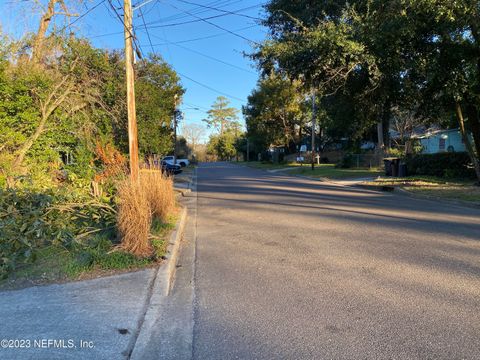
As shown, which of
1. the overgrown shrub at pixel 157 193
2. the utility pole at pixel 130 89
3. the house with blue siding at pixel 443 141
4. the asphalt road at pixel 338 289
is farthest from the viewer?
the house with blue siding at pixel 443 141

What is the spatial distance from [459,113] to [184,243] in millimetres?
14589

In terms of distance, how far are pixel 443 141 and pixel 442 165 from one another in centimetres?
1428

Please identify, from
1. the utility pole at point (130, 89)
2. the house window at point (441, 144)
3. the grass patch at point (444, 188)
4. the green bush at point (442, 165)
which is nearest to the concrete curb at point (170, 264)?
the utility pole at point (130, 89)

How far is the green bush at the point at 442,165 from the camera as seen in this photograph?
69.5ft

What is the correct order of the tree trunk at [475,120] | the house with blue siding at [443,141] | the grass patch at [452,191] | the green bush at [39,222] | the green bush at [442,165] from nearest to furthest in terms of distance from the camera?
the green bush at [39,222]
the grass patch at [452,191]
the tree trunk at [475,120]
the green bush at [442,165]
the house with blue siding at [443,141]

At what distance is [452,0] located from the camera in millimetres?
12289

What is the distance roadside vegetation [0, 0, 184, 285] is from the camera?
6082 millimetres

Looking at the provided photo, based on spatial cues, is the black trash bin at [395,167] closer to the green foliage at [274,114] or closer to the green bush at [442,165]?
the green bush at [442,165]

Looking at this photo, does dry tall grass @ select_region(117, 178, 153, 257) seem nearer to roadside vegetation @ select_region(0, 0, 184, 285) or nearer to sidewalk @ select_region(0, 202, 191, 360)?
roadside vegetation @ select_region(0, 0, 184, 285)

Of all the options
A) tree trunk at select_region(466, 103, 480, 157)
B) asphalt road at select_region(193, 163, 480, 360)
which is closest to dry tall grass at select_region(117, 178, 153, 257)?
asphalt road at select_region(193, 163, 480, 360)

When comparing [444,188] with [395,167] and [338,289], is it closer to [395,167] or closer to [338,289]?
[395,167]

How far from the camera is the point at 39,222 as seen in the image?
6359mm

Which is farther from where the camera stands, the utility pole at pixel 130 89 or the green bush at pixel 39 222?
the utility pole at pixel 130 89

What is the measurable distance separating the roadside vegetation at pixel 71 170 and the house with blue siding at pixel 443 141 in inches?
940
